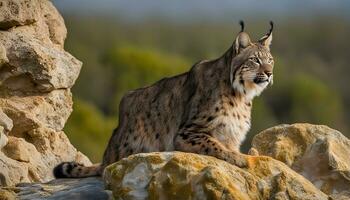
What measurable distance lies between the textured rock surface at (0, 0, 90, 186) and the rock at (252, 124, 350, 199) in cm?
276

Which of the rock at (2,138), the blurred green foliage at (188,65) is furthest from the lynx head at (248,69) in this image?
the blurred green foliage at (188,65)

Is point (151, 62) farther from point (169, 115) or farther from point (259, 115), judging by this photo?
point (169, 115)

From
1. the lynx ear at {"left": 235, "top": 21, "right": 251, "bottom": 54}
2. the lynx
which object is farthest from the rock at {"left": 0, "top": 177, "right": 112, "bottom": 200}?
the lynx ear at {"left": 235, "top": 21, "right": 251, "bottom": 54}

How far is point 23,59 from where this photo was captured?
56.2 ft

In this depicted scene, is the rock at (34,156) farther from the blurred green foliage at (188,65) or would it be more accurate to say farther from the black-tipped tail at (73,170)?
the blurred green foliage at (188,65)

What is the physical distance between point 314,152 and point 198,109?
5.37ft

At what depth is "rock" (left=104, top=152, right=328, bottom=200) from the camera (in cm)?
1412

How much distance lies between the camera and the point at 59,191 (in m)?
15.4

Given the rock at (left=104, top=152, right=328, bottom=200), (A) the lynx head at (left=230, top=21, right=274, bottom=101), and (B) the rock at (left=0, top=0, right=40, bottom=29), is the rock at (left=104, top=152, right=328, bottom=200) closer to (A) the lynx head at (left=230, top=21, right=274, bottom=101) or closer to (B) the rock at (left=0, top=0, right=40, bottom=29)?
(A) the lynx head at (left=230, top=21, right=274, bottom=101)

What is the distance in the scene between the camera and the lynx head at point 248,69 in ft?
56.3

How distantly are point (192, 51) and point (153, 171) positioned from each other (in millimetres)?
84356

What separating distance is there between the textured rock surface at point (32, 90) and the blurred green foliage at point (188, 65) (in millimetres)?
36648

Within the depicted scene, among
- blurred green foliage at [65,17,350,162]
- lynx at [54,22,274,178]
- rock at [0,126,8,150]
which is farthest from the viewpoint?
blurred green foliage at [65,17,350,162]

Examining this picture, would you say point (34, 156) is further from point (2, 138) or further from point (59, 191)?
point (59, 191)
